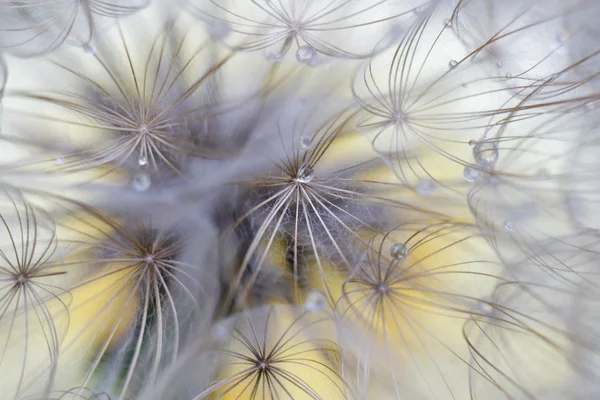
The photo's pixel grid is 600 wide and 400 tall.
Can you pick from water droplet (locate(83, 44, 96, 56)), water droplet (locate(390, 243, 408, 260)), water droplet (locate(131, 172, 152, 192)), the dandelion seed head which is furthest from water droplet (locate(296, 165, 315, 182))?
water droplet (locate(83, 44, 96, 56))

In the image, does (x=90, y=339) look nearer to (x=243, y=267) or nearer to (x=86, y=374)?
(x=86, y=374)

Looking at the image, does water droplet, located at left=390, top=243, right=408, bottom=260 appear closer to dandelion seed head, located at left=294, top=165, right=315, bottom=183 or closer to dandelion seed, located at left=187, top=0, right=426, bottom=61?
dandelion seed head, located at left=294, top=165, right=315, bottom=183

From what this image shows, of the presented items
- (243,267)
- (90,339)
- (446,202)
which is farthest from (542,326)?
(90,339)

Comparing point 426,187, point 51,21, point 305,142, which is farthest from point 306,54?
point 51,21

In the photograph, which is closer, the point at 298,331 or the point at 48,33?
the point at 298,331

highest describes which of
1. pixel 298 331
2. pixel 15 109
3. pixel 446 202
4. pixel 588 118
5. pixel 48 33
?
pixel 48 33

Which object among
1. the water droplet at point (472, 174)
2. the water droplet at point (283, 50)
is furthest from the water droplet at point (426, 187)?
the water droplet at point (283, 50)

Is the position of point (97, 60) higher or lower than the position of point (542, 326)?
higher
